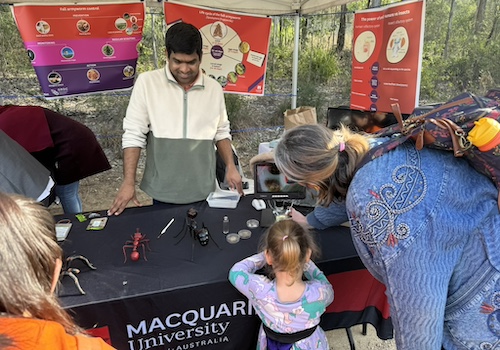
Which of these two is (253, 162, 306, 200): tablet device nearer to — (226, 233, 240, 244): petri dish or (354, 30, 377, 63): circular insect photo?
(226, 233, 240, 244): petri dish

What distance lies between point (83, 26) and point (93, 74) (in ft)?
1.43

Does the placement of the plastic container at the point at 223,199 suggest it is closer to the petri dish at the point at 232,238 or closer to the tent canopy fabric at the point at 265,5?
the petri dish at the point at 232,238

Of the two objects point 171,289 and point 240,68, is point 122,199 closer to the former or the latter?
point 171,289

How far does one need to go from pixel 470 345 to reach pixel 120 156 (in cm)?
494

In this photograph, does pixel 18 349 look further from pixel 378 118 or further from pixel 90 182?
pixel 90 182

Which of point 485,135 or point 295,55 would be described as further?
point 295,55

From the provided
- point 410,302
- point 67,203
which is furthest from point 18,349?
point 67,203

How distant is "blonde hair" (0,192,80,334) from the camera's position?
23.6 inches

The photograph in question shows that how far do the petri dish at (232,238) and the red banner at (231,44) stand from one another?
2502mm

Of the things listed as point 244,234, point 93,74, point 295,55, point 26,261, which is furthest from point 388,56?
point 26,261

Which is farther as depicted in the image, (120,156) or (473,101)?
(120,156)

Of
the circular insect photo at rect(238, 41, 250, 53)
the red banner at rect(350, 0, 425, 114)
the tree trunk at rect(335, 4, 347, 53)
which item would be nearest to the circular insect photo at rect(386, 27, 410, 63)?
the red banner at rect(350, 0, 425, 114)

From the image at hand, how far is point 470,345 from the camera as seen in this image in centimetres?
99

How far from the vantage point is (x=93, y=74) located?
3438 millimetres
